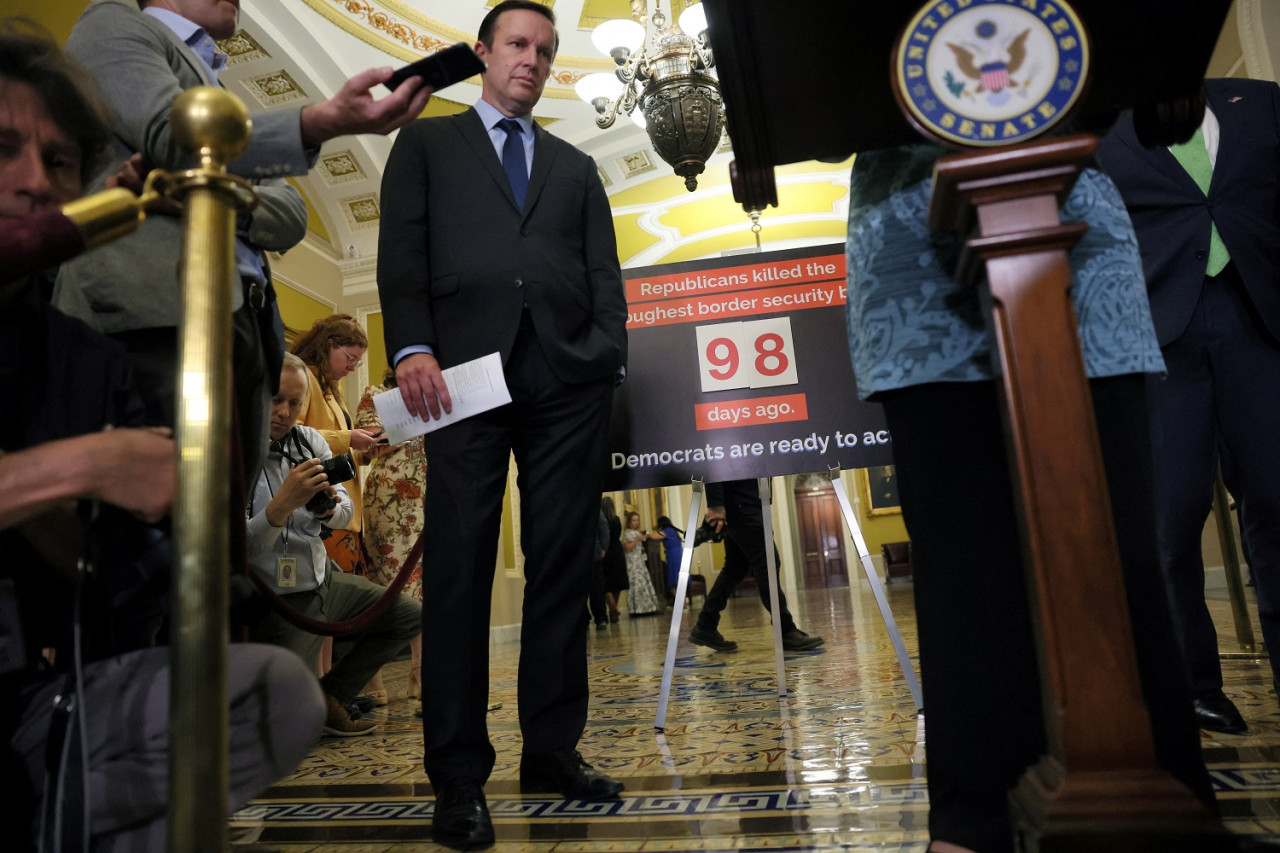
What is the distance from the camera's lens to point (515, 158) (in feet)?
6.24

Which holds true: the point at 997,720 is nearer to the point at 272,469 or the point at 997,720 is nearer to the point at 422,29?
the point at 272,469

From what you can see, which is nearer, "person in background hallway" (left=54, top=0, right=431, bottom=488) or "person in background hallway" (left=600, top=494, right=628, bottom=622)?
"person in background hallway" (left=54, top=0, right=431, bottom=488)

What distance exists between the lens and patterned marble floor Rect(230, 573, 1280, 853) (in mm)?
1350

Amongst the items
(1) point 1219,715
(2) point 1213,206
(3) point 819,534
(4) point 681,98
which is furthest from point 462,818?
(3) point 819,534

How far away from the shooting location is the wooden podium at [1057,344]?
74 cm

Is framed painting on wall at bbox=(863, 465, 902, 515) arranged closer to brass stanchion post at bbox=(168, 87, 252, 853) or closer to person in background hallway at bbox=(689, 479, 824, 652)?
person in background hallway at bbox=(689, 479, 824, 652)

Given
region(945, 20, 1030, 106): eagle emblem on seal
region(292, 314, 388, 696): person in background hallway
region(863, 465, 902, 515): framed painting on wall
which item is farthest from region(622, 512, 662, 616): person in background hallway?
region(945, 20, 1030, 106): eagle emblem on seal

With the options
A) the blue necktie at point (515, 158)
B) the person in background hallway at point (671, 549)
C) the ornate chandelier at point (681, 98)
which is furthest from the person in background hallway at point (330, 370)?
the person in background hallway at point (671, 549)

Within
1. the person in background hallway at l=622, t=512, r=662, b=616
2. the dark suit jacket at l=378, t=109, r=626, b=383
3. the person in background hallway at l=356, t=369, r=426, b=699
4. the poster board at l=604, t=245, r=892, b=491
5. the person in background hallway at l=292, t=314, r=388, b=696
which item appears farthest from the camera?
the person in background hallway at l=622, t=512, r=662, b=616

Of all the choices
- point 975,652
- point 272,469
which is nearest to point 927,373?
point 975,652

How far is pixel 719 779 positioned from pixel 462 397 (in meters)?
0.88

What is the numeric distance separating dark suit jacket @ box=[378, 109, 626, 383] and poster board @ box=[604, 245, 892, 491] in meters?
0.70

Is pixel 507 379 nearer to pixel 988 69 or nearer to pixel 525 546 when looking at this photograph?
pixel 525 546

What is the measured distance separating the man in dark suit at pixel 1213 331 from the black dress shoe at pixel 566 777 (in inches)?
48.1
